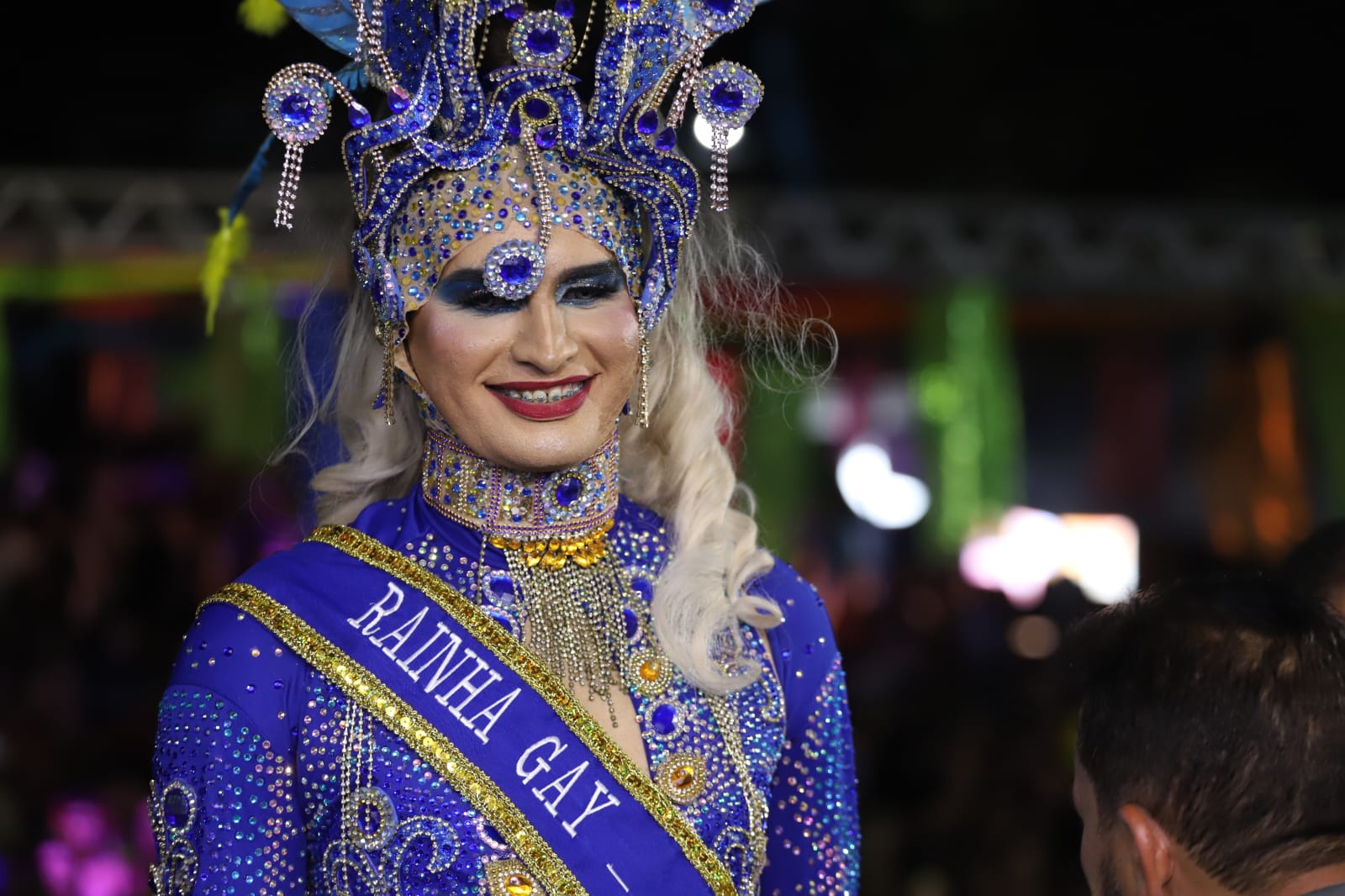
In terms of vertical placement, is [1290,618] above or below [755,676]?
above

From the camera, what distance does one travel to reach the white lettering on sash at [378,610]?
2043mm

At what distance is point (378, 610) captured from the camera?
6.79 feet

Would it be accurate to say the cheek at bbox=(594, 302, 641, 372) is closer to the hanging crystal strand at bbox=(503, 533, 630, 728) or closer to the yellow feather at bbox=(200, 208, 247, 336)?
the hanging crystal strand at bbox=(503, 533, 630, 728)

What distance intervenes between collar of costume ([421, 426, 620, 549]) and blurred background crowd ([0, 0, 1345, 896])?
861mm

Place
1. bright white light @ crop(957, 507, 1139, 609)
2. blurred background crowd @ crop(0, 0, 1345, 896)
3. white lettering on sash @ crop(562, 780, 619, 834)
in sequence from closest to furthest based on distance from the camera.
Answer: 1. white lettering on sash @ crop(562, 780, 619, 834)
2. blurred background crowd @ crop(0, 0, 1345, 896)
3. bright white light @ crop(957, 507, 1139, 609)

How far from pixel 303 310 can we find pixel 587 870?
3.02ft

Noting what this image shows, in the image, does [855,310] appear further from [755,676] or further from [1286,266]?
[755,676]

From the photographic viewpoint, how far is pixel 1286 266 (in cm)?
820

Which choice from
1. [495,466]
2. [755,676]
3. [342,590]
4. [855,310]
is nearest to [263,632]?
[342,590]

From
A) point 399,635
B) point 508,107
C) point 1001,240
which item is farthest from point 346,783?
point 1001,240

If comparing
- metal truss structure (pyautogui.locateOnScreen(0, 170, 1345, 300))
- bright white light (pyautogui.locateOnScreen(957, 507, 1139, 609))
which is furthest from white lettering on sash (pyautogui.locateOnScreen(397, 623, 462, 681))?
bright white light (pyautogui.locateOnScreen(957, 507, 1139, 609))

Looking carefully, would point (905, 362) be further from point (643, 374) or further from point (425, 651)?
point (425, 651)

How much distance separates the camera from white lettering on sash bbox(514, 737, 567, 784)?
2004mm

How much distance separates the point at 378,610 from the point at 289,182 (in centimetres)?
55
